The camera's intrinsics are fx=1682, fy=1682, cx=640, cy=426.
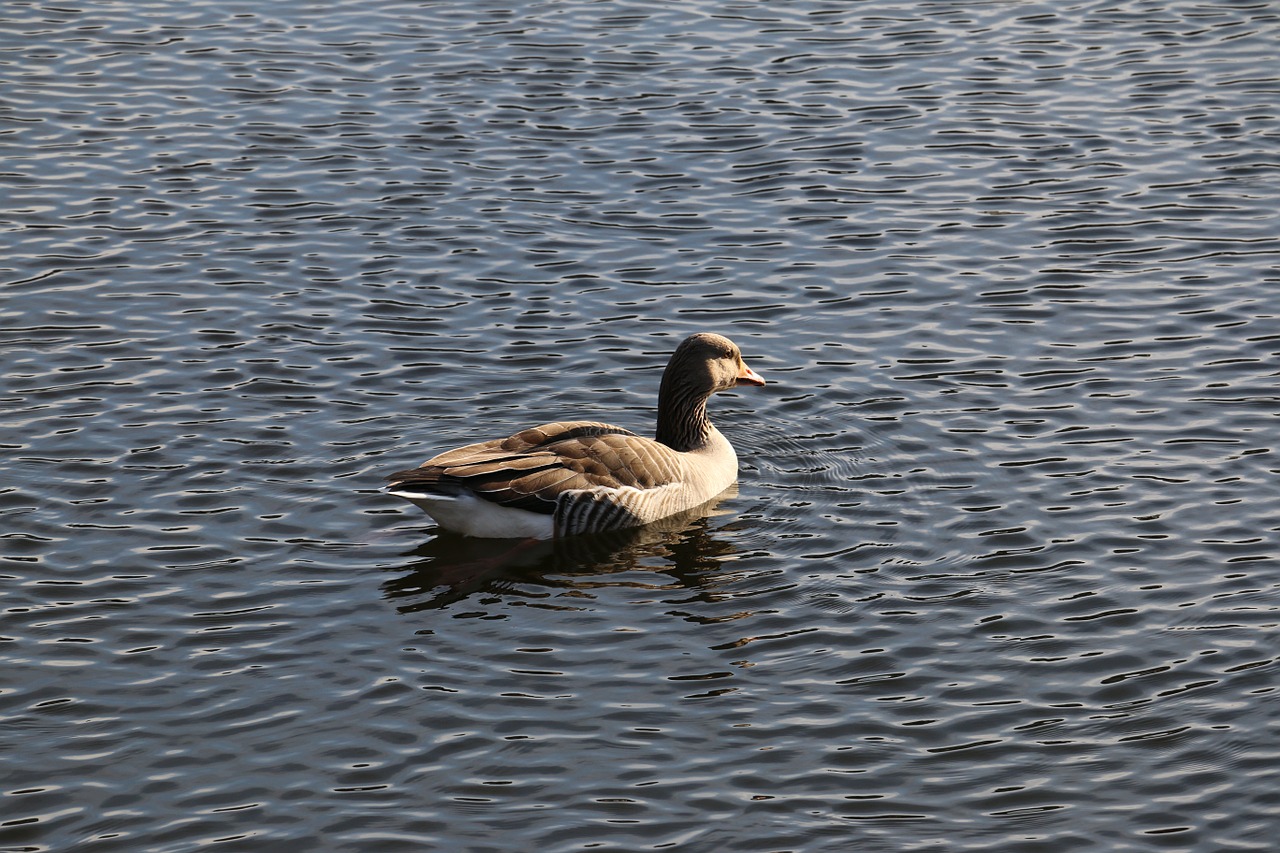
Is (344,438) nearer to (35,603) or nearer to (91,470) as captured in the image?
(91,470)

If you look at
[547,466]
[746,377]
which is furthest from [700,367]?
[547,466]

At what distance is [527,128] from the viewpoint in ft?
75.9

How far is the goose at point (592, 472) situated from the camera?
1431cm

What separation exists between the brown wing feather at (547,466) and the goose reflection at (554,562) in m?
0.42

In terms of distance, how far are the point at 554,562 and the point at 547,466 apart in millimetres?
872

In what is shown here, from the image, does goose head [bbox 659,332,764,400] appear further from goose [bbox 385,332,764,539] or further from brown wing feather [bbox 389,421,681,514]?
brown wing feather [bbox 389,421,681,514]

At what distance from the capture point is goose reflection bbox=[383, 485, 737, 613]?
13.7 m

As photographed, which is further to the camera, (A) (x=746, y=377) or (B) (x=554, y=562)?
(A) (x=746, y=377)

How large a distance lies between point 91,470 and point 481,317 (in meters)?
4.80

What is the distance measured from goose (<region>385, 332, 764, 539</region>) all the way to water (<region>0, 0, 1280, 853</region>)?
10.9 inches

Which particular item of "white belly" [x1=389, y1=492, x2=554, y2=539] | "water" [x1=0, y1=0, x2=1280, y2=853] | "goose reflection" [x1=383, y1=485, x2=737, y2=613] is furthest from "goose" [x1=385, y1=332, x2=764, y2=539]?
"water" [x1=0, y1=0, x2=1280, y2=853]

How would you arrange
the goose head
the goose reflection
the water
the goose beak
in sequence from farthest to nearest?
the goose beak
the goose head
the goose reflection
the water

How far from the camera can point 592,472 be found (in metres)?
14.8

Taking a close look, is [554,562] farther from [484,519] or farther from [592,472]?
[592,472]
